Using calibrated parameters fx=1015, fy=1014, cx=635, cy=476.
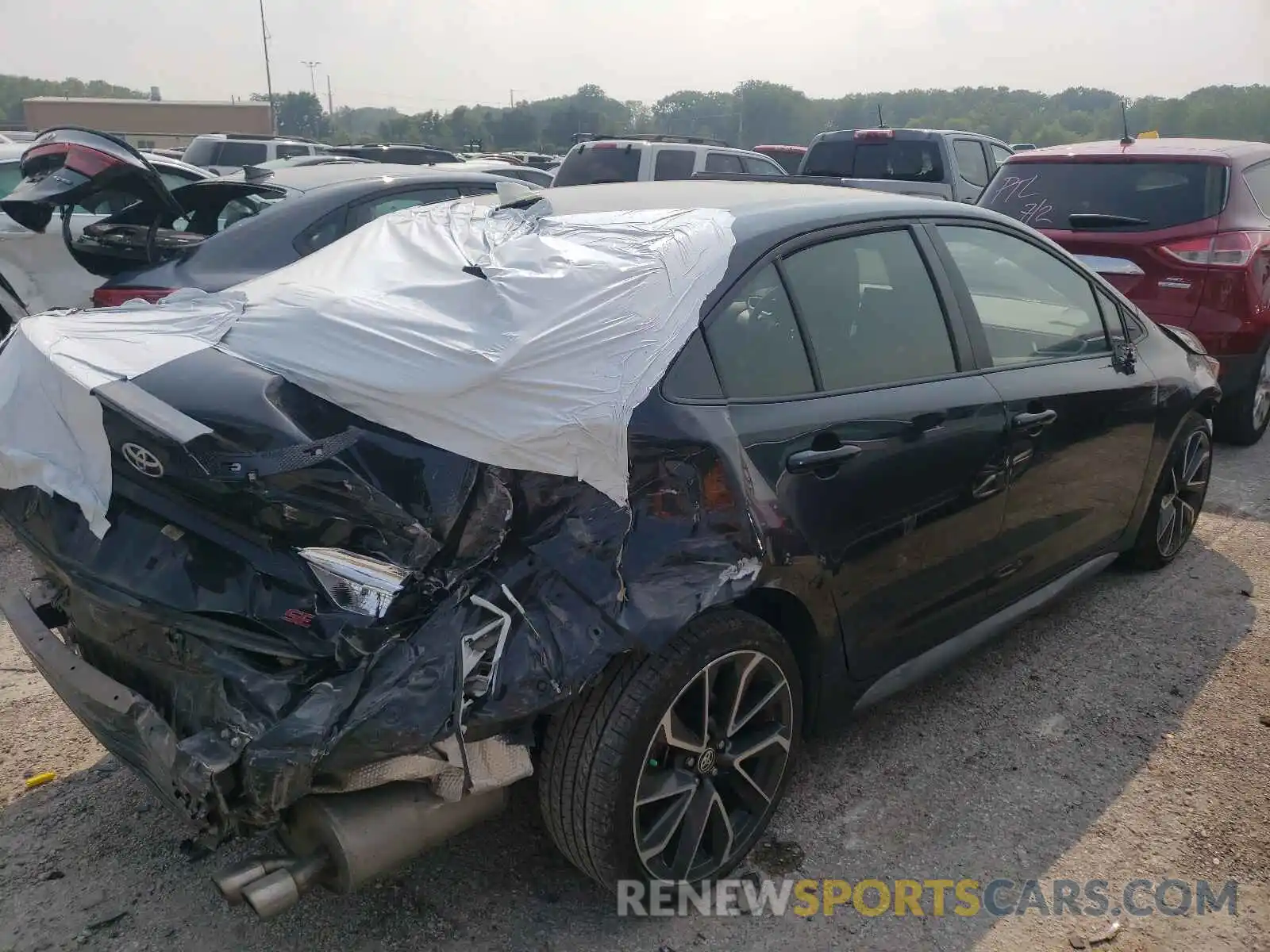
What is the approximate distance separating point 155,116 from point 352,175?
50.9m

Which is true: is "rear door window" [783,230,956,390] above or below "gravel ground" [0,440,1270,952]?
above

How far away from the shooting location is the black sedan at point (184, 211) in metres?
4.32

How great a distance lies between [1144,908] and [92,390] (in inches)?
115

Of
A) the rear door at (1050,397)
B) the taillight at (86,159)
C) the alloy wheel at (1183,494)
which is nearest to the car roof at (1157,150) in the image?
the alloy wheel at (1183,494)

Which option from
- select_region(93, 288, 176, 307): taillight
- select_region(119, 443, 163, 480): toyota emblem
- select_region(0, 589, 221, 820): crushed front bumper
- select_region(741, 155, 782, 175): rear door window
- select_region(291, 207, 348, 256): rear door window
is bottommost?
select_region(0, 589, 221, 820): crushed front bumper

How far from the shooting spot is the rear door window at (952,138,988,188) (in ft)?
38.1

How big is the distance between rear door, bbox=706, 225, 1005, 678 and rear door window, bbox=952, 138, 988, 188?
30.3 feet

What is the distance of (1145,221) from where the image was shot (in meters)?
6.28

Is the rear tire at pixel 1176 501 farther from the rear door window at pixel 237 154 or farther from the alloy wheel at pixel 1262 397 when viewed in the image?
the rear door window at pixel 237 154

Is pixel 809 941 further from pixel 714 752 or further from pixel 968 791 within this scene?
pixel 968 791

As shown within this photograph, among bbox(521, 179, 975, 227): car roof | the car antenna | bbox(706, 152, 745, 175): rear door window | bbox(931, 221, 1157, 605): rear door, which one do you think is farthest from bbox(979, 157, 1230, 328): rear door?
bbox(706, 152, 745, 175): rear door window

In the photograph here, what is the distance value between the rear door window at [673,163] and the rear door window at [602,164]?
0.57ft

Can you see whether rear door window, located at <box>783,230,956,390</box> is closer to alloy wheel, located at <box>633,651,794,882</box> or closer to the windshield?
alloy wheel, located at <box>633,651,794,882</box>

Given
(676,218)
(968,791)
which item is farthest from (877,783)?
(676,218)
